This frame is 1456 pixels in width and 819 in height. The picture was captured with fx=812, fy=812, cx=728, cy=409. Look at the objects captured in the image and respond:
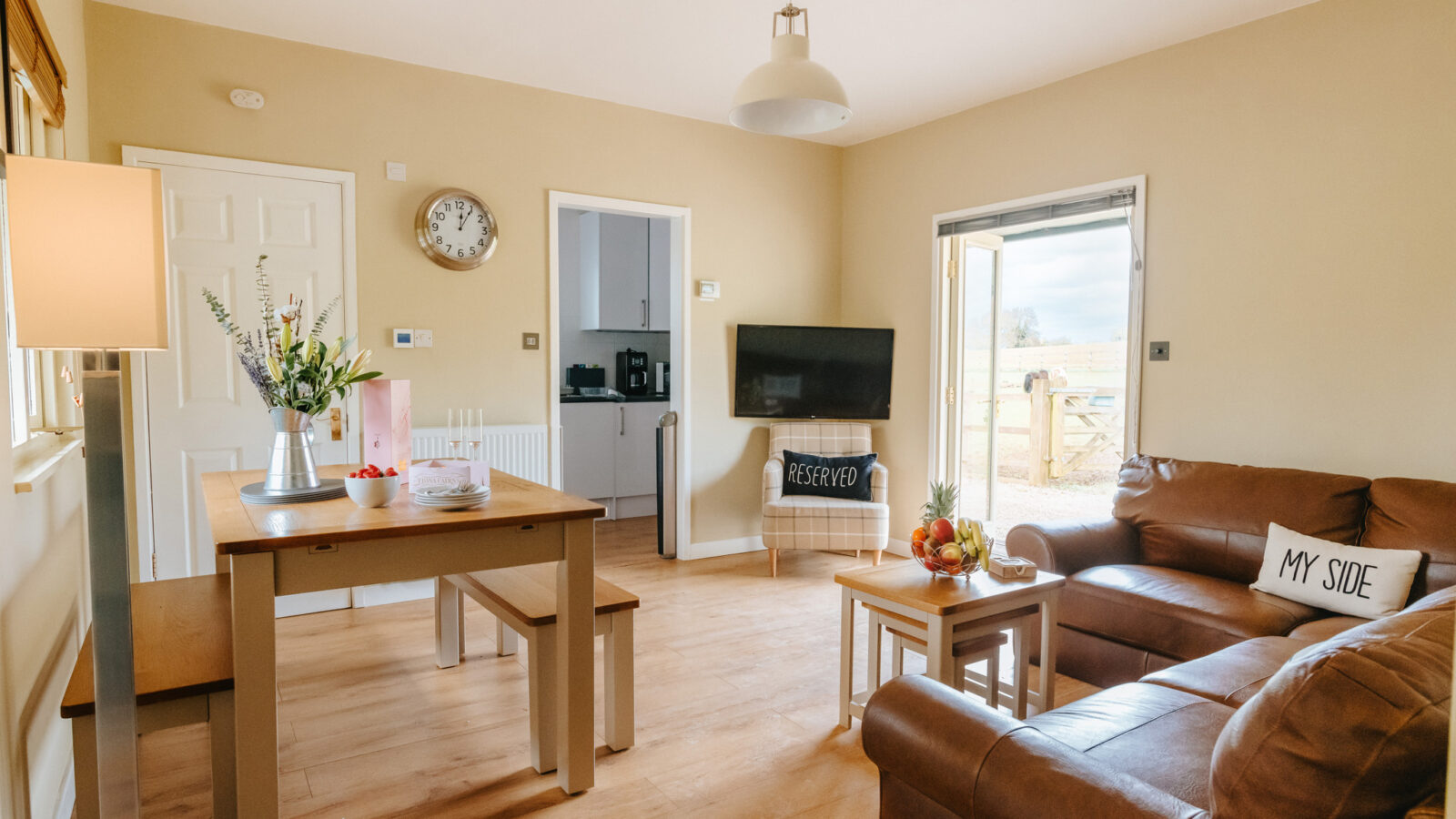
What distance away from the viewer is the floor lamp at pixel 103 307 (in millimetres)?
1214

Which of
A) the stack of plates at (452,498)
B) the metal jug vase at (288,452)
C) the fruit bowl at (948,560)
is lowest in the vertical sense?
the fruit bowl at (948,560)

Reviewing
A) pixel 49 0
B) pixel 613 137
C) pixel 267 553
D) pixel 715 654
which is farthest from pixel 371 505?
pixel 613 137

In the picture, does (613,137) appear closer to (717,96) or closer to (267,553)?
(717,96)

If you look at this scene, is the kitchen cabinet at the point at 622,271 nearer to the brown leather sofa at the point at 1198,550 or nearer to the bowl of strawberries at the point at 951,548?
the brown leather sofa at the point at 1198,550

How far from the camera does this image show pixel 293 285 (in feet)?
12.6

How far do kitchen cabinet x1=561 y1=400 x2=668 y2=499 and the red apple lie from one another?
3.86m

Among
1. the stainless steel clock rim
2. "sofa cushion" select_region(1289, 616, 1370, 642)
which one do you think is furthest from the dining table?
"sofa cushion" select_region(1289, 616, 1370, 642)

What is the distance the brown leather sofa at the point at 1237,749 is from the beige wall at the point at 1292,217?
2.05m

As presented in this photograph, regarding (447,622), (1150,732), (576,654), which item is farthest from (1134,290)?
(447,622)

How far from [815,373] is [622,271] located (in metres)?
2.15

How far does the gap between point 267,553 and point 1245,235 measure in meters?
3.88

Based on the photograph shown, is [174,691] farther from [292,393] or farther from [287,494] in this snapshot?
[292,393]

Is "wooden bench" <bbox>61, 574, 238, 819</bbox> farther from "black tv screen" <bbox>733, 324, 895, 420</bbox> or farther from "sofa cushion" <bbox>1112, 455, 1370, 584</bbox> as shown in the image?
"black tv screen" <bbox>733, 324, 895, 420</bbox>

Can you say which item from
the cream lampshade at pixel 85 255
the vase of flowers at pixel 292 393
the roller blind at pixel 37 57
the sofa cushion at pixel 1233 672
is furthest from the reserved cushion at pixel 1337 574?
the roller blind at pixel 37 57
